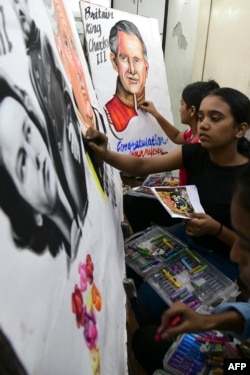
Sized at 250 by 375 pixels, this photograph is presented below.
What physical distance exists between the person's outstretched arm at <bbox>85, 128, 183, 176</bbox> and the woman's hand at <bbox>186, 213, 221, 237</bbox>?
0.93 feet

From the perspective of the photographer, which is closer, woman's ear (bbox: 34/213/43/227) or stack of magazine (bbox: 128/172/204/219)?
woman's ear (bbox: 34/213/43/227)

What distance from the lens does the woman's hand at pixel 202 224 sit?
1052mm

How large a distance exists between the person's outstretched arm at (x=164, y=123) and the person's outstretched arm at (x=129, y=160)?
0.73 meters

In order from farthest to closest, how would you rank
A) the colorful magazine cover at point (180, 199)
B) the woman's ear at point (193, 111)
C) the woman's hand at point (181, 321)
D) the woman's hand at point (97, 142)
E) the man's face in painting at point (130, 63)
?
1. the man's face in painting at point (130, 63)
2. the woman's ear at point (193, 111)
3. the colorful magazine cover at point (180, 199)
4. the woman's hand at point (97, 142)
5. the woman's hand at point (181, 321)

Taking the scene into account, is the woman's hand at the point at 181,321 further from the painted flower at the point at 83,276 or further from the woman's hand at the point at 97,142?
the woman's hand at the point at 97,142

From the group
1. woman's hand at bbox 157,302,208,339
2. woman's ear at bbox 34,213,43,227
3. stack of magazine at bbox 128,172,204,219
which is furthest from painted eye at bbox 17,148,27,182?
stack of magazine at bbox 128,172,204,219

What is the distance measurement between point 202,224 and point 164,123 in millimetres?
1068

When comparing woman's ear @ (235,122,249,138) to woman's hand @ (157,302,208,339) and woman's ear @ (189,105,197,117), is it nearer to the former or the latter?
woman's ear @ (189,105,197,117)

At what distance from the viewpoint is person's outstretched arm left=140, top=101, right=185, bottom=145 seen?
1985 mm

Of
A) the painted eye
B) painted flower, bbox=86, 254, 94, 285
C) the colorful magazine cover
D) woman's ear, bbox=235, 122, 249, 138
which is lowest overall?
the colorful magazine cover

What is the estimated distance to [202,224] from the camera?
41.4 inches

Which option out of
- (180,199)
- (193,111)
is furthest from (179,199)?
(193,111)

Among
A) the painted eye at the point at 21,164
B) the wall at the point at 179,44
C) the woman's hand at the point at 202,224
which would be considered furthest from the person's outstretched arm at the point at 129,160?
the wall at the point at 179,44

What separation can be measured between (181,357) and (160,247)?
A: 1.37 feet
